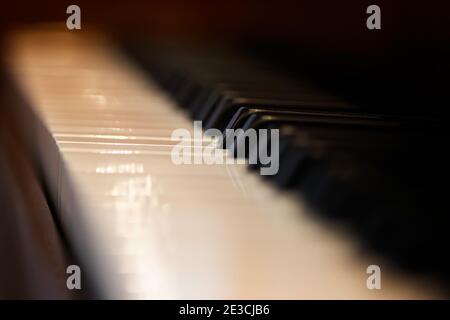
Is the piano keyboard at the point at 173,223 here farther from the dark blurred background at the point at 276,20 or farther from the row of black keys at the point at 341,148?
the dark blurred background at the point at 276,20

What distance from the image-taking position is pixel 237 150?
0.90m

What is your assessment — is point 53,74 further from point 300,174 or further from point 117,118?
point 300,174

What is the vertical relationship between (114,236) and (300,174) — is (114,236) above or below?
below

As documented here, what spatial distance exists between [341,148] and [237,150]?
0.21m

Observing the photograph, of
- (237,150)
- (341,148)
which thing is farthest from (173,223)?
(341,148)

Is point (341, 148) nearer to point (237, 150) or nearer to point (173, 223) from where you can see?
point (237, 150)

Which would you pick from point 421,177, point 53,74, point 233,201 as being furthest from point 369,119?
point 53,74

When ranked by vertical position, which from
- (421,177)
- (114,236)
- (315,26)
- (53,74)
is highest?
(315,26)

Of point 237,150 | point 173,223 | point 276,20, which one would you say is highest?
point 276,20

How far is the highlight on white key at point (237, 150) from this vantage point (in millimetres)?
900

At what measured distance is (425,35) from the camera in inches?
37.7

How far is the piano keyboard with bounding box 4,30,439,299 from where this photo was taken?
2.89ft

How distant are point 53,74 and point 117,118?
16 centimetres

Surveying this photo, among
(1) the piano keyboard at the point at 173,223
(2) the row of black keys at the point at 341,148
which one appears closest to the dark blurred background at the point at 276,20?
(2) the row of black keys at the point at 341,148
